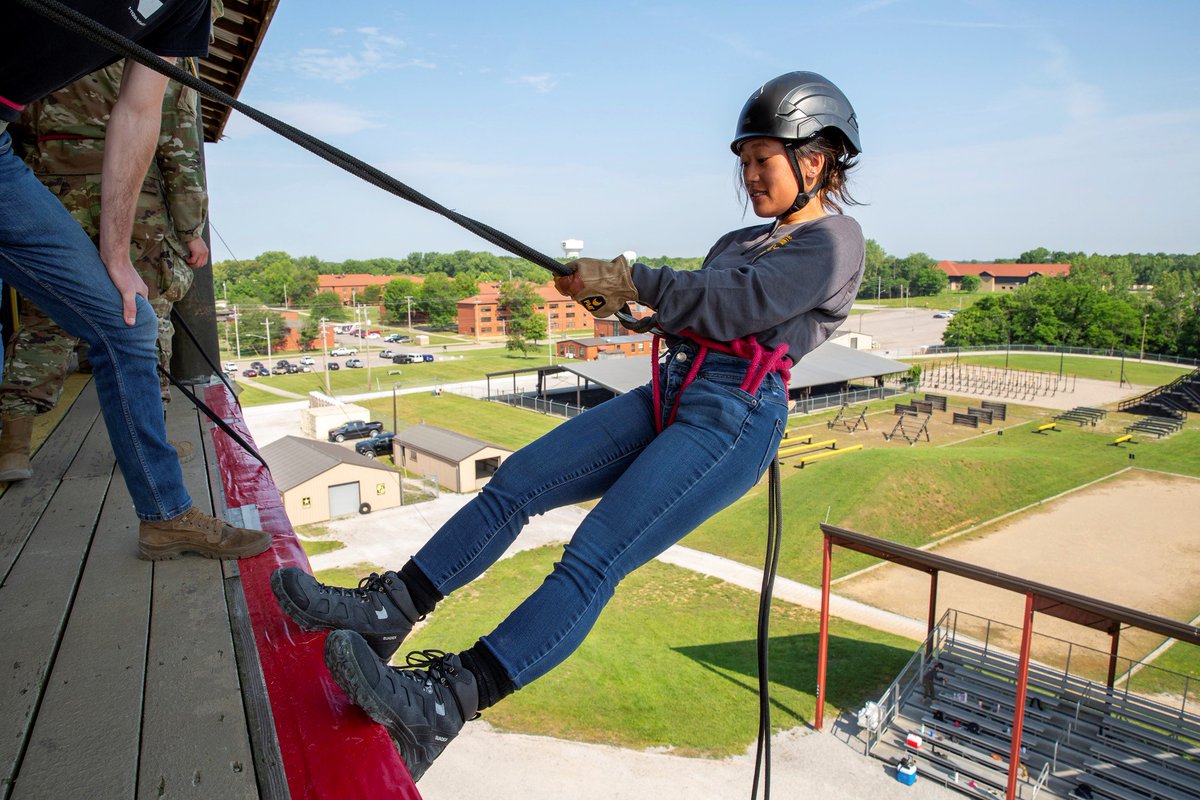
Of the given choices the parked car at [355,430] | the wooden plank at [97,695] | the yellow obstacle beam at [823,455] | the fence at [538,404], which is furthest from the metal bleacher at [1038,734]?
the fence at [538,404]

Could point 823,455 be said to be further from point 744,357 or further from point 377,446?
point 744,357

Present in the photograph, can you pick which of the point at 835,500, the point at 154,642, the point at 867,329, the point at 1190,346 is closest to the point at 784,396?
the point at 154,642

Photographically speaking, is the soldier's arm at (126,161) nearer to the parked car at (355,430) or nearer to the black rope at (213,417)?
the black rope at (213,417)

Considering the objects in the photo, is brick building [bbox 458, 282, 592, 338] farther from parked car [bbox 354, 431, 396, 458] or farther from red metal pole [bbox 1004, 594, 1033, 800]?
red metal pole [bbox 1004, 594, 1033, 800]

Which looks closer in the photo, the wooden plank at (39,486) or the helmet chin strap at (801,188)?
the helmet chin strap at (801,188)

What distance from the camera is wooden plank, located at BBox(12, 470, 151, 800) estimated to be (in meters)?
1.32

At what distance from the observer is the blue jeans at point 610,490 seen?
1838 millimetres

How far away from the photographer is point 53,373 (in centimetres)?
343

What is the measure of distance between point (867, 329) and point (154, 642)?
7353cm

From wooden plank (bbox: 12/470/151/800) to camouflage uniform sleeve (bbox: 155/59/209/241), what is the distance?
69.4 inches

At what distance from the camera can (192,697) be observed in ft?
5.23

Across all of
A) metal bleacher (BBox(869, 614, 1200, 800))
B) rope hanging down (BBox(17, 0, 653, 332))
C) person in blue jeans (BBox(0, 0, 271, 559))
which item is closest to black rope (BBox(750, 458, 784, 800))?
rope hanging down (BBox(17, 0, 653, 332))

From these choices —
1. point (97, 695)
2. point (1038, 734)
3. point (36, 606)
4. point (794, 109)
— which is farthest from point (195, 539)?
point (1038, 734)

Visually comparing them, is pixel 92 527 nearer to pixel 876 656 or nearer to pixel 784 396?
pixel 784 396
